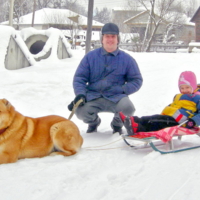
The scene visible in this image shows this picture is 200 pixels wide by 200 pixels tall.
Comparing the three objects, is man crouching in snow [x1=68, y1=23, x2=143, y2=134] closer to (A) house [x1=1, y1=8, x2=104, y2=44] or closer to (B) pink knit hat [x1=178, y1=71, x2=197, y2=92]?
(B) pink knit hat [x1=178, y1=71, x2=197, y2=92]

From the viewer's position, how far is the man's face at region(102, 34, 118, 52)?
4.89 meters

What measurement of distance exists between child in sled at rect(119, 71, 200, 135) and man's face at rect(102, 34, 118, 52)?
117 centimetres

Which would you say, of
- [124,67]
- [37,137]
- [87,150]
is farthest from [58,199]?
[124,67]

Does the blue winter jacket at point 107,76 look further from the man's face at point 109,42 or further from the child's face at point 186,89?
the child's face at point 186,89

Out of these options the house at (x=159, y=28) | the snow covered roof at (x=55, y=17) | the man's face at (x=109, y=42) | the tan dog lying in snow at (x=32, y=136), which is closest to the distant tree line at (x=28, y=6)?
the snow covered roof at (x=55, y=17)

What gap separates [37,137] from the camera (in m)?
3.88

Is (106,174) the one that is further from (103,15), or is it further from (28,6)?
(103,15)

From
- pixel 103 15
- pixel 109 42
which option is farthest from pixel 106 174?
pixel 103 15

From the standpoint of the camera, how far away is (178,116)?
176 inches

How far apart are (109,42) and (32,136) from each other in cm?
198

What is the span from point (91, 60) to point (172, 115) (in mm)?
1549

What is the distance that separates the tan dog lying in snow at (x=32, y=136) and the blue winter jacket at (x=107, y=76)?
0.99 m

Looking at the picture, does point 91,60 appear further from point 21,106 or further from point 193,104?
point 21,106

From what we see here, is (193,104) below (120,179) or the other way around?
the other way around
